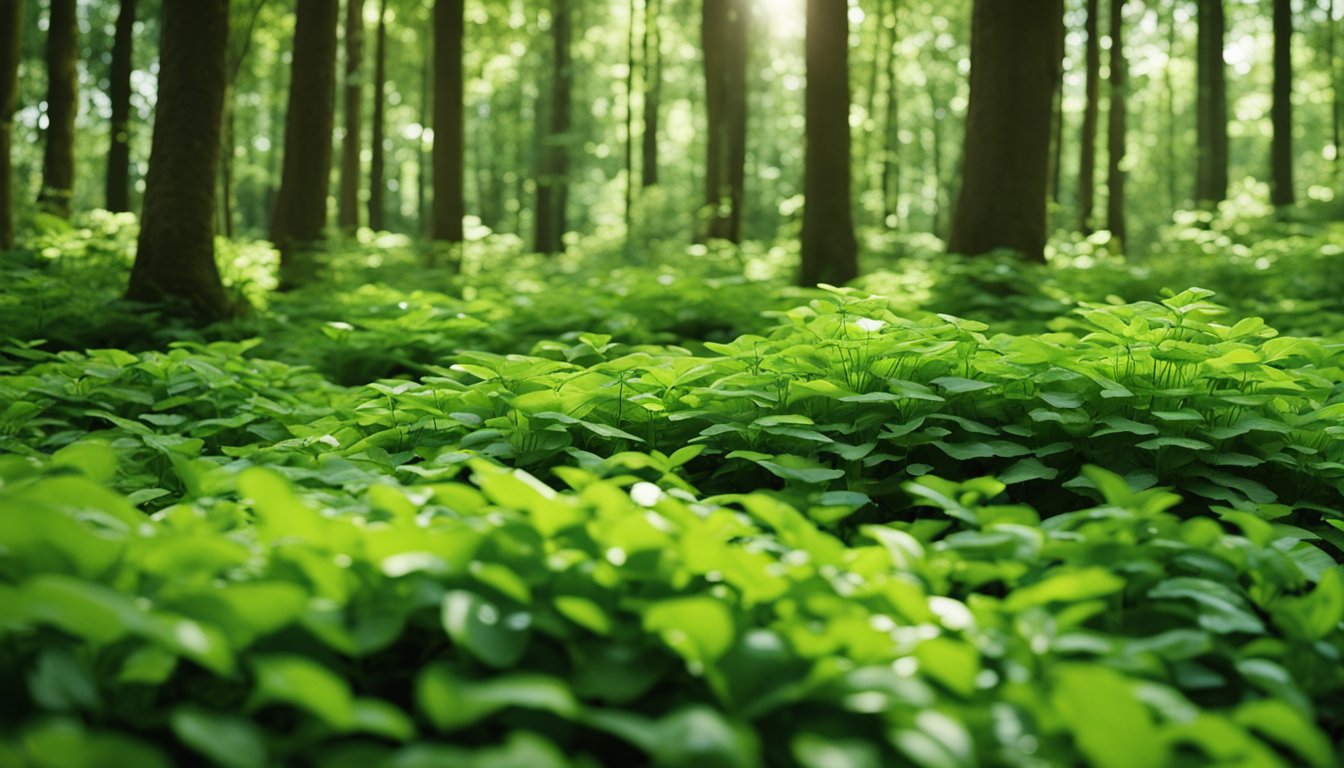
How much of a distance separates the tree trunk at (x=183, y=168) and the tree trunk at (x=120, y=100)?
833cm

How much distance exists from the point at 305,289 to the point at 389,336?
179 inches

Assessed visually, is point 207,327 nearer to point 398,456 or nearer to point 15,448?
point 15,448

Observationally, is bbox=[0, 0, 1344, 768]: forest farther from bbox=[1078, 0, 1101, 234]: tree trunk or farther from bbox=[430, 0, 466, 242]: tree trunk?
bbox=[1078, 0, 1101, 234]: tree trunk

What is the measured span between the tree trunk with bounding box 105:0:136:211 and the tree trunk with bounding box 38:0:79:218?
4.69 ft

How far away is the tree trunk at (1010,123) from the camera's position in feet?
28.0

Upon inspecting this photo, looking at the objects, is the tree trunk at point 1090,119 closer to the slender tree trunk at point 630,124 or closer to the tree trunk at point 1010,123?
the slender tree trunk at point 630,124

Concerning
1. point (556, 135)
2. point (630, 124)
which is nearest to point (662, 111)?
point (630, 124)

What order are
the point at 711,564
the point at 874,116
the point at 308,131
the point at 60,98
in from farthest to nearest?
the point at 874,116 < the point at 60,98 < the point at 308,131 < the point at 711,564

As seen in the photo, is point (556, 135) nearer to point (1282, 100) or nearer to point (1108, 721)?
point (1282, 100)

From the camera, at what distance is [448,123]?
13367 millimetres

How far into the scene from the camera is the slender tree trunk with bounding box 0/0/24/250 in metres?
11.3

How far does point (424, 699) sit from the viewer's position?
4.36 ft

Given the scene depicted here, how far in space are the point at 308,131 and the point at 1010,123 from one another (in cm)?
758

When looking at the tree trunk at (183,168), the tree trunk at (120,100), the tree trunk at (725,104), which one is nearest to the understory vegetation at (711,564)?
the tree trunk at (183,168)
